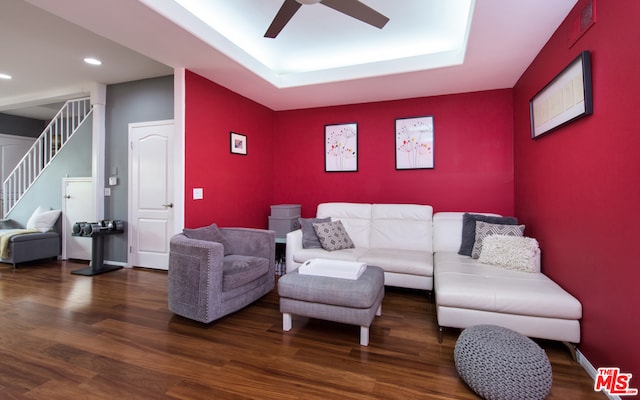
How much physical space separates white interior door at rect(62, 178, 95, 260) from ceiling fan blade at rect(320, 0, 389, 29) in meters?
4.57

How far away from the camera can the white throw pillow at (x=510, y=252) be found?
8.61 ft

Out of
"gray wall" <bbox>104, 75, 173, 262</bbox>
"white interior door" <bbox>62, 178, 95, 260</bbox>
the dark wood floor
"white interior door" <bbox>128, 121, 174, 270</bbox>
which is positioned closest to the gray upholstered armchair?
the dark wood floor

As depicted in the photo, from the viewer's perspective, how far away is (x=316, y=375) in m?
1.87

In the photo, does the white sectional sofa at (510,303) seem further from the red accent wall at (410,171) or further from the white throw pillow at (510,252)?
the red accent wall at (410,171)

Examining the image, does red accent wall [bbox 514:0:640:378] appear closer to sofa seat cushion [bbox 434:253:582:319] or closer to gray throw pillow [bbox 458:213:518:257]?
sofa seat cushion [bbox 434:253:582:319]

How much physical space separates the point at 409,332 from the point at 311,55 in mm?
3146

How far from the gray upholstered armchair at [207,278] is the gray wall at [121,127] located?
7.42 feet

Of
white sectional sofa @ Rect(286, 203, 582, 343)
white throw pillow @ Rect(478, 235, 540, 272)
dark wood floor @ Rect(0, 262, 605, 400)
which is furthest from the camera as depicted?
white throw pillow @ Rect(478, 235, 540, 272)

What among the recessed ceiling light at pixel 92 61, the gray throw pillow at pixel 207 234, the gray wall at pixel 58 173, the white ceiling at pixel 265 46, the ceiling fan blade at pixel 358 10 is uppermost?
the recessed ceiling light at pixel 92 61

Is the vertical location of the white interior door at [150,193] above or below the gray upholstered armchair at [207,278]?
above

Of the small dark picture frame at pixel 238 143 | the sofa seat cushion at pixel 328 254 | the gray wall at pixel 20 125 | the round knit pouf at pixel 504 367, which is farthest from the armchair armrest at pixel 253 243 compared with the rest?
the gray wall at pixel 20 125

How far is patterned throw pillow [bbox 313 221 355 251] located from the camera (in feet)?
11.9

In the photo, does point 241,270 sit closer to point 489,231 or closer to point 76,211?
point 489,231

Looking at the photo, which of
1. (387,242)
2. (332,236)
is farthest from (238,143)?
(387,242)
